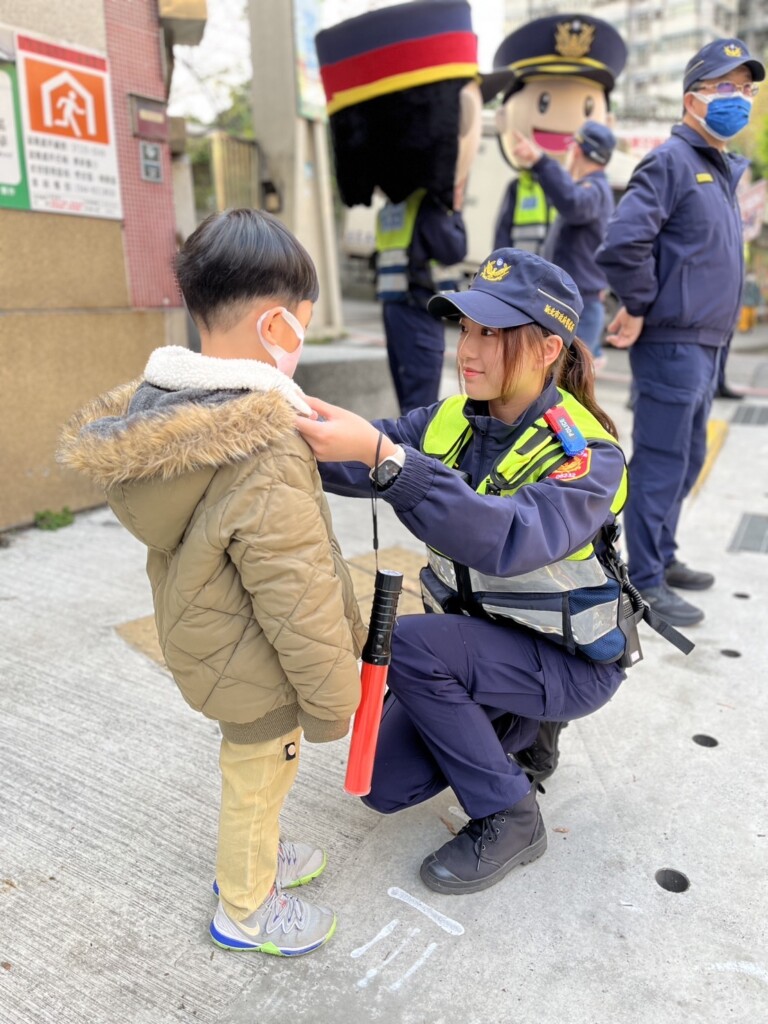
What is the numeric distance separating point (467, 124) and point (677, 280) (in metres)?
1.87

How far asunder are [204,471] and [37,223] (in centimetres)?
293

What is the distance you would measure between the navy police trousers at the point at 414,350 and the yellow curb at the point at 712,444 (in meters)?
1.76

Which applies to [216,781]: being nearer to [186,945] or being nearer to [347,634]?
[186,945]

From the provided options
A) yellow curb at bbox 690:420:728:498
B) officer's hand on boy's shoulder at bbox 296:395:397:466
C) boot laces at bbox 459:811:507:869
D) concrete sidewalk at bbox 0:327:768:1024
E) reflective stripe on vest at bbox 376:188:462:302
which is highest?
reflective stripe on vest at bbox 376:188:462:302

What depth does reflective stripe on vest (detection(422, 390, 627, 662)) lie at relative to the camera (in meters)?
1.80

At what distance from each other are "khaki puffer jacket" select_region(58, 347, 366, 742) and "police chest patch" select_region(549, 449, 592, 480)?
0.52m

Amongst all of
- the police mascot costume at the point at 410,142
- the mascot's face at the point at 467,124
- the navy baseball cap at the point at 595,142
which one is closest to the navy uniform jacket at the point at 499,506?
the police mascot costume at the point at 410,142

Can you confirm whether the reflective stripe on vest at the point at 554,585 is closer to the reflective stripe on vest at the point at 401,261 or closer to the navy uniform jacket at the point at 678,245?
the navy uniform jacket at the point at 678,245

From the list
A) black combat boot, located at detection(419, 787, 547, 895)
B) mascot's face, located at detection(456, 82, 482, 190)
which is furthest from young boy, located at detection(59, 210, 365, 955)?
mascot's face, located at detection(456, 82, 482, 190)

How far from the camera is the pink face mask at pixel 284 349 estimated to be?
1.51 meters

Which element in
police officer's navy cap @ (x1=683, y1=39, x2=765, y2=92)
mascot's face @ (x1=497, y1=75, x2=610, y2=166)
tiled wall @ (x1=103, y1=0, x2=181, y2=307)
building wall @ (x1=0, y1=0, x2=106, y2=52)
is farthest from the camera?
mascot's face @ (x1=497, y1=75, x2=610, y2=166)

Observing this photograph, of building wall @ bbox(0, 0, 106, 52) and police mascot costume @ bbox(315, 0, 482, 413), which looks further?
police mascot costume @ bbox(315, 0, 482, 413)

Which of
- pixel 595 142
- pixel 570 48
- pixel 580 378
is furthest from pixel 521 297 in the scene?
pixel 570 48

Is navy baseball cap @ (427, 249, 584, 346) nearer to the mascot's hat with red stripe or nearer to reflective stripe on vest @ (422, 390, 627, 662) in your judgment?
reflective stripe on vest @ (422, 390, 627, 662)
